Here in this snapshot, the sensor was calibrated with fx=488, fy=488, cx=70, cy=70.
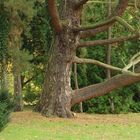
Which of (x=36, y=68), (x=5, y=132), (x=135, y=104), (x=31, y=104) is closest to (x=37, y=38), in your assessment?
(x=36, y=68)

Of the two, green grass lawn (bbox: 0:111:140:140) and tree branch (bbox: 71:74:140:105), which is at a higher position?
tree branch (bbox: 71:74:140:105)

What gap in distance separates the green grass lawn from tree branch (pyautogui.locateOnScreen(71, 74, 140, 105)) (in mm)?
748

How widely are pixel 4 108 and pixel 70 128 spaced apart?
2212 millimetres

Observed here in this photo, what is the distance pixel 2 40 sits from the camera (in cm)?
1767

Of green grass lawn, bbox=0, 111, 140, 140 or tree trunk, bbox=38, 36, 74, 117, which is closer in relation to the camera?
green grass lawn, bbox=0, 111, 140, 140

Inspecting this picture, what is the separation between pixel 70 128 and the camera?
14.2m

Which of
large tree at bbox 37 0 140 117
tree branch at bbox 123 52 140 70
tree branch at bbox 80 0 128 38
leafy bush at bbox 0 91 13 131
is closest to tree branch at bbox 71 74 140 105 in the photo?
large tree at bbox 37 0 140 117

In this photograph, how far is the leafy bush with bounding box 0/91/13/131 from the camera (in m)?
12.6

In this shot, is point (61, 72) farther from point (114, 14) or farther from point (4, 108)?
point (4, 108)

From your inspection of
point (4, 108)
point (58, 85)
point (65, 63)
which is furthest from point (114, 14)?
point (4, 108)

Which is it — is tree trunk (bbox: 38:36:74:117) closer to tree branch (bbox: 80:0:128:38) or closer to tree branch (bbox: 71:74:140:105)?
tree branch (bbox: 71:74:140:105)

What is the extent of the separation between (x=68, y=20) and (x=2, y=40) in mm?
2673

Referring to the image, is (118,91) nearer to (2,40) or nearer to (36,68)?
(36,68)

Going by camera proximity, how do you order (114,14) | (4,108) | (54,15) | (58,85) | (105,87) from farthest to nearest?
(105,87)
(58,85)
(114,14)
(54,15)
(4,108)
